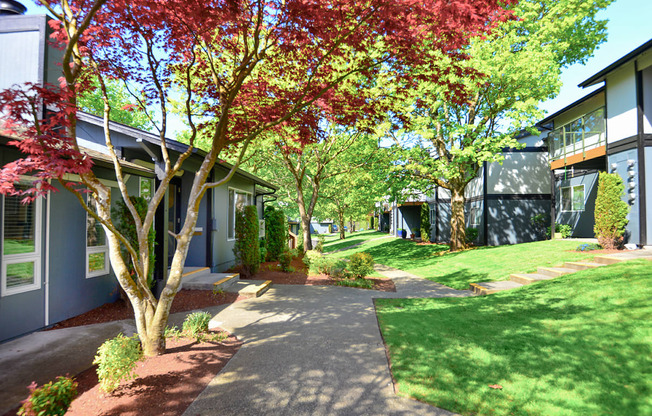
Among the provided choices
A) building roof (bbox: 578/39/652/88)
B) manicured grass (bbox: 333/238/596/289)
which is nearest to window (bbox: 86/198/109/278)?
manicured grass (bbox: 333/238/596/289)

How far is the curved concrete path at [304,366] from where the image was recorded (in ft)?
11.6

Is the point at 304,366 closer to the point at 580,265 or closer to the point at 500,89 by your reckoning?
the point at 580,265

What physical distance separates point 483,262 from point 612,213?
191 inches

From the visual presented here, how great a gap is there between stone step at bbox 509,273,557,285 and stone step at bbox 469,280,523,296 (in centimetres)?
20

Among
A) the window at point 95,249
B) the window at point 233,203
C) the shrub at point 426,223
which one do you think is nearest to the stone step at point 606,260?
the window at point 233,203

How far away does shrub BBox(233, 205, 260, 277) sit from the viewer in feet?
36.4

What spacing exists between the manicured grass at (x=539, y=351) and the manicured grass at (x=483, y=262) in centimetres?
386

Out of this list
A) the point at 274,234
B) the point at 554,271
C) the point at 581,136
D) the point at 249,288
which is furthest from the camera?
the point at 581,136

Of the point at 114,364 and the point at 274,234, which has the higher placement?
the point at 274,234

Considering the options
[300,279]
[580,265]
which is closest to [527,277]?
[580,265]

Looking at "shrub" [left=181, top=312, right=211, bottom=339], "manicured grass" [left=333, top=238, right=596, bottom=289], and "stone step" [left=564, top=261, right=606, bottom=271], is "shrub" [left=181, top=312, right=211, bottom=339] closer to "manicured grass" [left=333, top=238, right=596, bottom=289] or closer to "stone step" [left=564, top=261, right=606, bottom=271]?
"manicured grass" [left=333, top=238, right=596, bottom=289]

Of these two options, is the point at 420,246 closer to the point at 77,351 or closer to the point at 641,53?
the point at 641,53

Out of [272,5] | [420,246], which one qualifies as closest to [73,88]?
[272,5]

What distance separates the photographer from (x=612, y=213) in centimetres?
1207
